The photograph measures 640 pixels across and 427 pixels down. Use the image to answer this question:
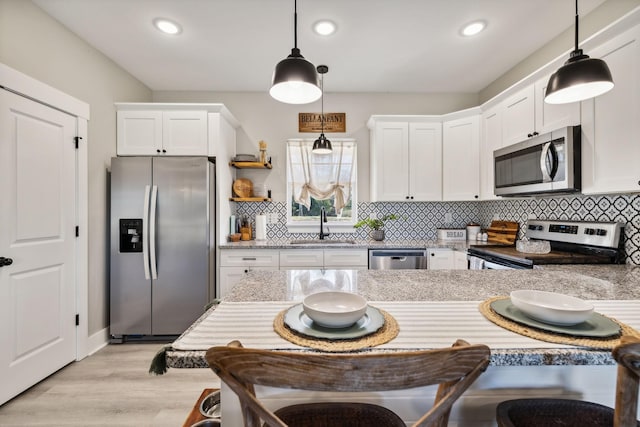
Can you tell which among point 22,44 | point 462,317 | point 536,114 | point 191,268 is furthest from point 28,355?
point 536,114

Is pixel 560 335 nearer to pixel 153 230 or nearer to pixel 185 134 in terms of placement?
pixel 153 230

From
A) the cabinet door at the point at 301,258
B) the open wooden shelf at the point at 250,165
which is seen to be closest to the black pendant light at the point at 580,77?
the cabinet door at the point at 301,258

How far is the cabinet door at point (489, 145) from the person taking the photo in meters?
2.87

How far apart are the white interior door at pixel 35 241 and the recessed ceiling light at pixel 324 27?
2.18 metres

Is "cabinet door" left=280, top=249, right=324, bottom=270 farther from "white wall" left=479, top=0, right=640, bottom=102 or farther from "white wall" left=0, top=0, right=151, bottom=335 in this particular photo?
"white wall" left=479, top=0, right=640, bottom=102

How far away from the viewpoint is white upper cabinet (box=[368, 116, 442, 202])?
3.34 metres

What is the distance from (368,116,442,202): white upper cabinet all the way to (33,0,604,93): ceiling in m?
0.53

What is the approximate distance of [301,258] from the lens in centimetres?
302

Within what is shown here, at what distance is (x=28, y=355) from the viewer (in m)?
2.02

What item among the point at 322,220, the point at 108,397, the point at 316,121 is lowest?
the point at 108,397

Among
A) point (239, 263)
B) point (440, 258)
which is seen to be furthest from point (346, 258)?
point (239, 263)

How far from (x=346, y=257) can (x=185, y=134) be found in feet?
7.18

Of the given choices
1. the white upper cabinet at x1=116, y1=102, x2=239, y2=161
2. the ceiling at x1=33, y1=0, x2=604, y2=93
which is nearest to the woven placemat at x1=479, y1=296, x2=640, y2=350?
the ceiling at x1=33, y1=0, x2=604, y2=93

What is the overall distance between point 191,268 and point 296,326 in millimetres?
2267
